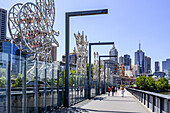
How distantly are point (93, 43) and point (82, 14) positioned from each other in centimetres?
1295

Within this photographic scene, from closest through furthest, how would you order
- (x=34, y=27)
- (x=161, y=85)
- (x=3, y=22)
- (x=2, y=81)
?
1. (x=2, y=81)
2. (x=34, y=27)
3. (x=3, y=22)
4. (x=161, y=85)

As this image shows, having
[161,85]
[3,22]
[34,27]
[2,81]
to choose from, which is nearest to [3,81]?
[2,81]

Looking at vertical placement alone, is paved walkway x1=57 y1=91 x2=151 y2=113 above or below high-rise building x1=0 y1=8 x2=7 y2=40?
below

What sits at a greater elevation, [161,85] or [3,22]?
[3,22]

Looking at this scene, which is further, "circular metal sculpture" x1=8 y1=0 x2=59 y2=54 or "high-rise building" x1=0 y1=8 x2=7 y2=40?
"high-rise building" x1=0 y1=8 x2=7 y2=40

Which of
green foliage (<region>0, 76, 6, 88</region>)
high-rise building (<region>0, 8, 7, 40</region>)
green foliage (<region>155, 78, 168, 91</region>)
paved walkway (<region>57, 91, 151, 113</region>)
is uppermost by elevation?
high-rise building (<region>0, 8, 7, 40</region>)

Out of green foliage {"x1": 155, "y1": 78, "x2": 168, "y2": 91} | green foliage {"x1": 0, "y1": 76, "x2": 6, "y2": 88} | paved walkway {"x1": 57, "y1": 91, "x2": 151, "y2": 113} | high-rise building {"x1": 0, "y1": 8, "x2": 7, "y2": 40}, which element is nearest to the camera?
green foliage {"x1": 0, "y1": 76, "x2": 6, "y2": 88}

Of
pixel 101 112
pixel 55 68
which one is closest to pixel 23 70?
pixel 55 68

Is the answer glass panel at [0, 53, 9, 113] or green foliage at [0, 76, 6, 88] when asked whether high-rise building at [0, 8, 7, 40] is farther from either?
green foliage at [0, 76, 6, 88]

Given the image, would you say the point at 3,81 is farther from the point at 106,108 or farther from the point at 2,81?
the point at 106,108

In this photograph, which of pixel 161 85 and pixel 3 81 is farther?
pixel 161 85

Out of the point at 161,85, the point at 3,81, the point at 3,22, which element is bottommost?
the point at 161,85

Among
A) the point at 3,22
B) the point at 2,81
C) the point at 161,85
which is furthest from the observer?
the point at 161,85

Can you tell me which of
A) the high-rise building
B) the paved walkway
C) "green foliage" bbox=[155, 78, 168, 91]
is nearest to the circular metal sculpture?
the paved walkway
